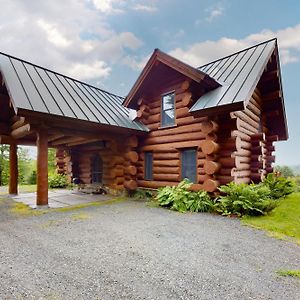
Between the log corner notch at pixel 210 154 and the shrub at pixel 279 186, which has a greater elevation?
the log corner notch at pixel 210 154

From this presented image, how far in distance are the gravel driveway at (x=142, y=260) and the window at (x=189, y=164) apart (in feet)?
10.6

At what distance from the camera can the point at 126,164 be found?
11648mm

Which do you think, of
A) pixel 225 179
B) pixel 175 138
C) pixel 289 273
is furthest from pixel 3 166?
pixel 289 273

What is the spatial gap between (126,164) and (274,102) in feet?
29.2

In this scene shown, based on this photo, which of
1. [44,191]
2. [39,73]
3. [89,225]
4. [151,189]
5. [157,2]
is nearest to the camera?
[89,225]

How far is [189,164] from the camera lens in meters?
9.73

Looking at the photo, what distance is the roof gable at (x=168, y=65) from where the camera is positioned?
Result: 8797 mm

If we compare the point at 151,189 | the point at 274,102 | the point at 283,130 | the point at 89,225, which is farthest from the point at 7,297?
the point at 283,130

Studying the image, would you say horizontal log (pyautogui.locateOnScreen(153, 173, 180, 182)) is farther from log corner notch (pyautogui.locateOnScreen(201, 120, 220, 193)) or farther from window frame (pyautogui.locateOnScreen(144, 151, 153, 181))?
log corner notch (pyautogui.locateOnScreen(201, 120, 220, 193))

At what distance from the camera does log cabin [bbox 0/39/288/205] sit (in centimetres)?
827

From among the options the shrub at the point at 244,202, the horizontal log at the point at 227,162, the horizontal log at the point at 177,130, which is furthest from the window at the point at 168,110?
the shrub at the point at 244,202

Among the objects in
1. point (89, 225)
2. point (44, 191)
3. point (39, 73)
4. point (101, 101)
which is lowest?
point (89, 225)

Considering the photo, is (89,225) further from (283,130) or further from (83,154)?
(283,130)

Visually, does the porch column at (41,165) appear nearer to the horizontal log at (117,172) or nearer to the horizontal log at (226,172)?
the horizontal log at (117,172)
